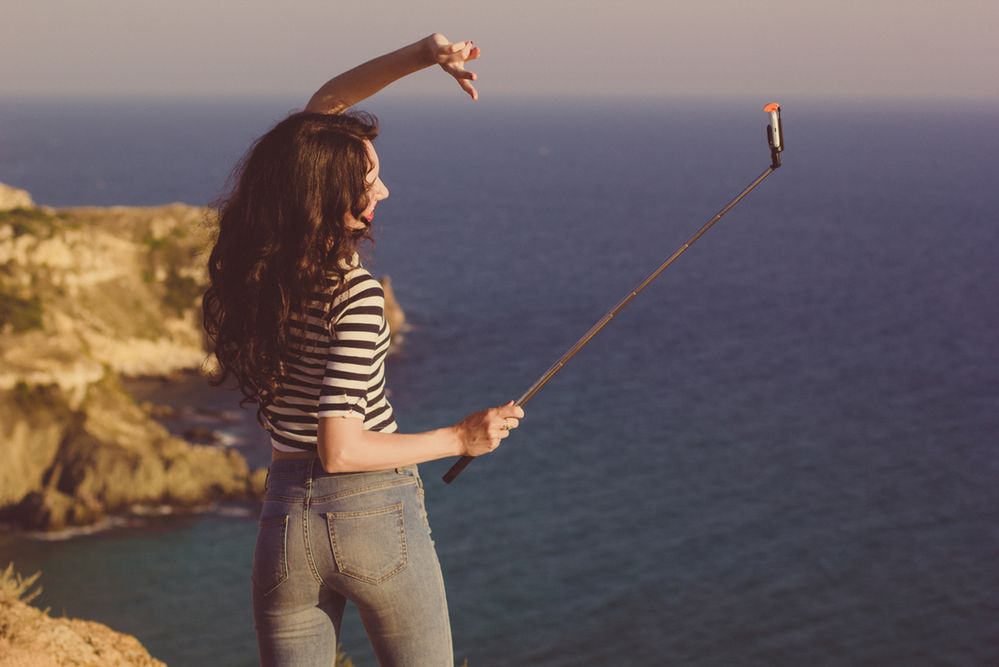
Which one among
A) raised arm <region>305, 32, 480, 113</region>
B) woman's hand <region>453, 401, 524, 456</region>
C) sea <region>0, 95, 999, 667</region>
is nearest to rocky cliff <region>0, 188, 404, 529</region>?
sea <region>0, 95, 999, 667</region>

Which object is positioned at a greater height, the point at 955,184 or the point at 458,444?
the point at 955,184

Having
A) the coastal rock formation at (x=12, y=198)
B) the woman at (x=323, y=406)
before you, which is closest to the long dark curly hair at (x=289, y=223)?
the woman at (x=323, y=406)

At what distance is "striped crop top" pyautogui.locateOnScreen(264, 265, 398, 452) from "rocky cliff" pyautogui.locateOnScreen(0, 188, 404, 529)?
3785cm

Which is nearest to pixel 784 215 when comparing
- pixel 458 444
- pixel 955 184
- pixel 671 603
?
pixel 955 184

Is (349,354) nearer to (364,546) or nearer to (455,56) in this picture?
(364,546)

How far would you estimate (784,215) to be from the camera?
150 metres

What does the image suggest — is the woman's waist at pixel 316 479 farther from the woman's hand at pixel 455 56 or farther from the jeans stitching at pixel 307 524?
the woman's hand at pixel 455 56

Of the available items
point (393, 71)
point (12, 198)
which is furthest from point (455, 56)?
point (12, 198)

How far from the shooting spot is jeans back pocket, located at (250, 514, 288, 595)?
389 cm

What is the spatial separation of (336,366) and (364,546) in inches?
25.1

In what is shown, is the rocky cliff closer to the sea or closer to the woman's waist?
the sea

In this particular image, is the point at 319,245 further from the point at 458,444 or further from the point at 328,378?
the point at 458,444

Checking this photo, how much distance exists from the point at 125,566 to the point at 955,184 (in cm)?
17708

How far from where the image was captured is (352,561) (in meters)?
3.81
